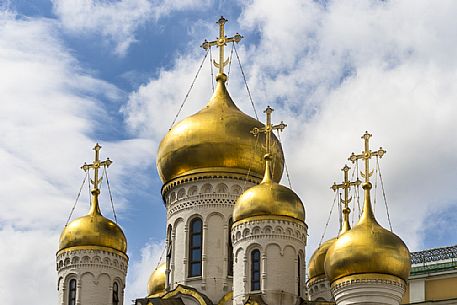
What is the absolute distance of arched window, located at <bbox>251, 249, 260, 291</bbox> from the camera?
88.7 ft

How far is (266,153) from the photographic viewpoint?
28.8 m

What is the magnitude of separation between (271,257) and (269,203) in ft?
3.90

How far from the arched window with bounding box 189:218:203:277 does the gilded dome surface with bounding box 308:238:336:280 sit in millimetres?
3830

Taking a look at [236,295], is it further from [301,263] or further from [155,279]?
[155,279]

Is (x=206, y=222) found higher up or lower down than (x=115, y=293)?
higher up

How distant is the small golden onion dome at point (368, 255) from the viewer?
83.8ft

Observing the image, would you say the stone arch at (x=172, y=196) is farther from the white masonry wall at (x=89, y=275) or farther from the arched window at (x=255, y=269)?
the arched window at (x=255, y=269)

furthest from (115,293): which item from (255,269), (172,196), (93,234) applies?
(255,269)

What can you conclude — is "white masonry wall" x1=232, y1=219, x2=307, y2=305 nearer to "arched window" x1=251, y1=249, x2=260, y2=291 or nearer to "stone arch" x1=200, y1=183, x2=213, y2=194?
"arched window" x1=251, y1=249, x2=260, y2=291

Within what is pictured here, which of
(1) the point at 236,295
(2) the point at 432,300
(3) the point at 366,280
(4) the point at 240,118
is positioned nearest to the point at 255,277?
(1) the point at 236,295

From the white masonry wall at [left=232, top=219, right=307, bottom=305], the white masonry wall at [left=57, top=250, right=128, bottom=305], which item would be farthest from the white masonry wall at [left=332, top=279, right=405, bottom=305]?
the white masonry wall at [left=57, top=250, right=128, bottom=305]

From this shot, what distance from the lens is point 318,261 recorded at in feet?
104

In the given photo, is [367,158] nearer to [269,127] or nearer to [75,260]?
[269,127]

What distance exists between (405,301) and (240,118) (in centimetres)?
709
